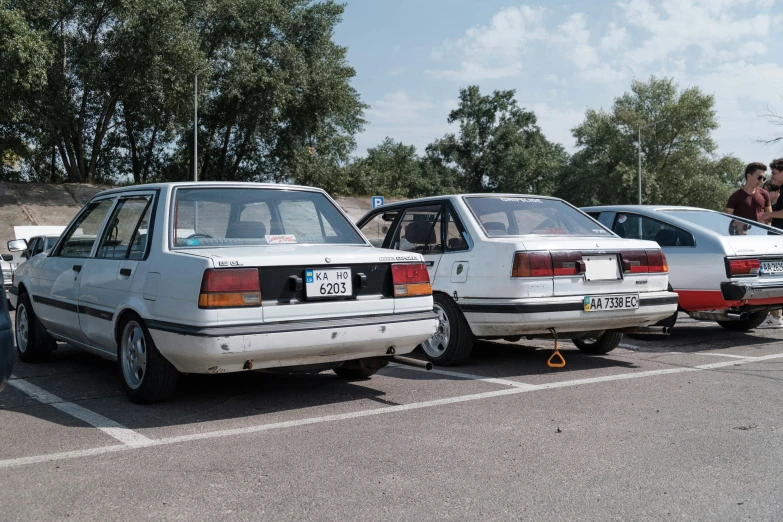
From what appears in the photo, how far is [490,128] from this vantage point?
73188mm

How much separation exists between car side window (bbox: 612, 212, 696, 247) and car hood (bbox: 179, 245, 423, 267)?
4.11 metres

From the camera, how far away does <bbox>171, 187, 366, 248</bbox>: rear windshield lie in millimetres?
5453

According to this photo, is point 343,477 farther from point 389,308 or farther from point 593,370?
point 593,370

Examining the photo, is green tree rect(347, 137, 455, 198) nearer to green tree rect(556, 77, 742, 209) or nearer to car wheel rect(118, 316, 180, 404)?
green tree rect(556, 77, 742, 209)

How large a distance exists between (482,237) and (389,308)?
1.65m

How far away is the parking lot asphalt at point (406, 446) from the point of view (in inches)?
131

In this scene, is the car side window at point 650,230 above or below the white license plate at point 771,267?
above

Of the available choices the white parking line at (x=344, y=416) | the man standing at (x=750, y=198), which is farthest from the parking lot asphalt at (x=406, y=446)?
the man standing at (x=750, y=198)

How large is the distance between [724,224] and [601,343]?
7.65 feet

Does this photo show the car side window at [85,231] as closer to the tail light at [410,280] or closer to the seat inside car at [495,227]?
the tail light at [410,280]

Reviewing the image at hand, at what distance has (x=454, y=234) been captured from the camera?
7.04 meters

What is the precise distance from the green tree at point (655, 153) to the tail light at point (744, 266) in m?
50.3

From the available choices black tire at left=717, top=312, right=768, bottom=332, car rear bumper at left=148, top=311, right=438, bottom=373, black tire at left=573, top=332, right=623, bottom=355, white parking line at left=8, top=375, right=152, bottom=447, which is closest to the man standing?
black tire at left=717, top=312, right=768, bottom=332

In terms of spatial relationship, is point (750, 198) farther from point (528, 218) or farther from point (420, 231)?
point (420, 231)
